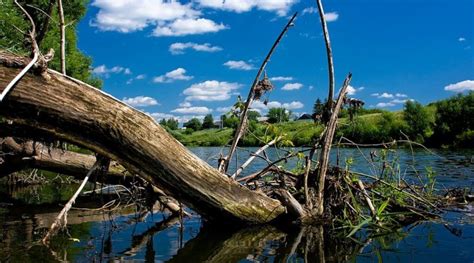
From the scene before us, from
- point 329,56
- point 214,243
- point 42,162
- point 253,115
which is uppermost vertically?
point 329,56

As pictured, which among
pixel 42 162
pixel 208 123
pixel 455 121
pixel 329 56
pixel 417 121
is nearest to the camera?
pixel 329 56

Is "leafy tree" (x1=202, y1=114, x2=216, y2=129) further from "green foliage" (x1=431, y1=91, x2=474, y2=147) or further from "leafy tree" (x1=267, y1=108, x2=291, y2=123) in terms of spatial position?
"leafy tree" (x1=267, y1=108, x2=291, y2=123)

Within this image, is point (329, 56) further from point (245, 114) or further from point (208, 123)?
point (208, 123)

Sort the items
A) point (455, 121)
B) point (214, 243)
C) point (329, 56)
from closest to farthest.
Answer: point (214, 243), point (329, 56), point (455, 121)

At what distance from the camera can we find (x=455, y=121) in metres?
62.8

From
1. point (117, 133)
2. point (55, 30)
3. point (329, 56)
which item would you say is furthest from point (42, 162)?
point (55, 30)

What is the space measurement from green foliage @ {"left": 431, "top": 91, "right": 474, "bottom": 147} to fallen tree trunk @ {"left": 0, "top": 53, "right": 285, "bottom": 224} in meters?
58.4

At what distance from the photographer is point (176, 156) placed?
5570 mm

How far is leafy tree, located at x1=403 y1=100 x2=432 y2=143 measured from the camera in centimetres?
6561

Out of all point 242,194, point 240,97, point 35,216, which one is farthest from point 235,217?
point 35,216

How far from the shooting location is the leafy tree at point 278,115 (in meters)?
7.35

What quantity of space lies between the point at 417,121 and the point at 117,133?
224ft

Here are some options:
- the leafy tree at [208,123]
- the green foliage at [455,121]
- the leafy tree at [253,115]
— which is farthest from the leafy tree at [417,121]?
the leafy tree at [208,123]

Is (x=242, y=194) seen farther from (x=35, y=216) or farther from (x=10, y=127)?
(x=35, y=216)
